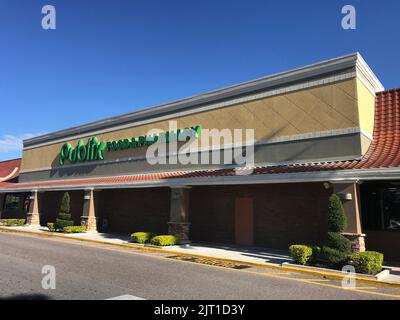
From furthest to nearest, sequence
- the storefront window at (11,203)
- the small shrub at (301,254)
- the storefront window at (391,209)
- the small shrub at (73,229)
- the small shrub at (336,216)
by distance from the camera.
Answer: the storefront window at (11,203), the small shrub at (73,229), the storefront window at (391,209), the small shrub at (301,254), the small shrub at (336,216)

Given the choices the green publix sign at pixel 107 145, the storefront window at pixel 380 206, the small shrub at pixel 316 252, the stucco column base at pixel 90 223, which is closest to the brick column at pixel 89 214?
the stucco column base at pixel 90 223

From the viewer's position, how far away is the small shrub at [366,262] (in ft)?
36.4

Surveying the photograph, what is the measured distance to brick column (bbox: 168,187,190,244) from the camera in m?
18.9

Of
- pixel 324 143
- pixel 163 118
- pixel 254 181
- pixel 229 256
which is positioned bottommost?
pixel 229 256

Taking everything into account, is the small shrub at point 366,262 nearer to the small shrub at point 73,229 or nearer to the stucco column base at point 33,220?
the small shrub at point 73,229

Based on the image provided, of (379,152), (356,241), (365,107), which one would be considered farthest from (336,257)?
(365,107)

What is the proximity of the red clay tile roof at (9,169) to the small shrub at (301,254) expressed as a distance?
119 ft

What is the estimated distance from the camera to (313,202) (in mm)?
15797

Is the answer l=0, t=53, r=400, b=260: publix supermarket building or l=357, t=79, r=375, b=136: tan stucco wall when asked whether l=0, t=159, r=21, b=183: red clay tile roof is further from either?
l=357, t=79, r=375, b=136: tan stucco wall

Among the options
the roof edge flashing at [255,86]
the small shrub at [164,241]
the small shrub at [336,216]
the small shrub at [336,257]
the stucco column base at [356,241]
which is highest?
the roof edge flashing at [255,86]

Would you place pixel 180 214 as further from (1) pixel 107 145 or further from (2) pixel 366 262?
(1) pixel 107 145

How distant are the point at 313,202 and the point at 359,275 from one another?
5.13 metres
